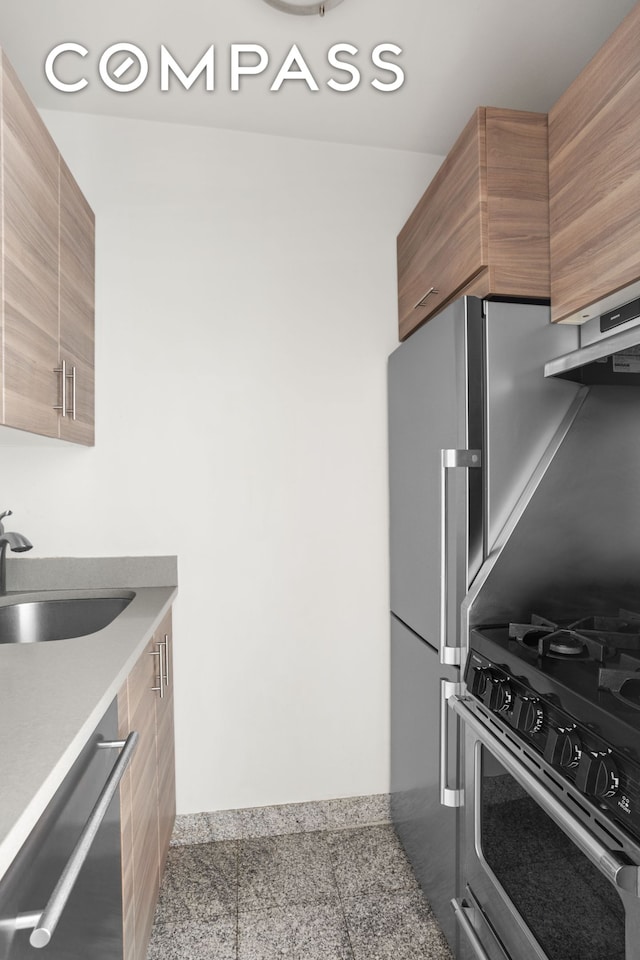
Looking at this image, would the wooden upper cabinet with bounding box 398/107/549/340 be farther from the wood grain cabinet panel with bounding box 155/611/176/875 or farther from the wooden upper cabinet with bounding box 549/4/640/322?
the wood grain cabinet panel with bounding box 155/611/176/875

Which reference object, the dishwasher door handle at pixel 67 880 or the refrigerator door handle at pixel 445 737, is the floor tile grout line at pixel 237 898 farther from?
the dishwasher door handle at pixel 67 880

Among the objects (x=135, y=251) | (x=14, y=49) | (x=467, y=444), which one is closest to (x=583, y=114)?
(x=467, y=444)

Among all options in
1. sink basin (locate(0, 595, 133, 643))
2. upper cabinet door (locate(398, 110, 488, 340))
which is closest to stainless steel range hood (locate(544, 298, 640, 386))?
upper cabinet door (locate(398, 110, 488, 340))

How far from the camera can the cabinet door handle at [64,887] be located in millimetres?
793

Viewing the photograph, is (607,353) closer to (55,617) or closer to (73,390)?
(73,390)

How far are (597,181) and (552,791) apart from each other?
4.29 ft

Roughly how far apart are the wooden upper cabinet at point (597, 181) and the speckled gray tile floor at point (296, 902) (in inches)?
72.4

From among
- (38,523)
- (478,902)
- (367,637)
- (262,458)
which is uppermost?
(262,458)

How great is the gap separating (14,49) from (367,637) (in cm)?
236

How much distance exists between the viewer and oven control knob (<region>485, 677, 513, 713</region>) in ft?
4.37

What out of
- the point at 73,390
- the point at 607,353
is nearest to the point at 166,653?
the point at 73,390

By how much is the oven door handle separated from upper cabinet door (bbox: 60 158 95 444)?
4.66ft

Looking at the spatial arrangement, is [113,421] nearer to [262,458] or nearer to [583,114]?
[262,458]

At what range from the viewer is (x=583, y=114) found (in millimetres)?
1393
